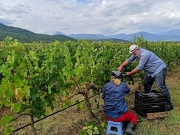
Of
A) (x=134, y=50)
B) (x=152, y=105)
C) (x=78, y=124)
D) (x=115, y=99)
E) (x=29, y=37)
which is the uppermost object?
(x=134, y=50)

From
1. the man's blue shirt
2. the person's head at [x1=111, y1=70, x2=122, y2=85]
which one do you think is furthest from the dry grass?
the person's head at [x1=111, y1=70, x2=122, y2=85]

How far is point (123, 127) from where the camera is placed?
5324mm

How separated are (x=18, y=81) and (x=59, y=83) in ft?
3.58

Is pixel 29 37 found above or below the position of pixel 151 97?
below

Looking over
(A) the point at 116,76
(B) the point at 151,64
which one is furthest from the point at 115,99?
(B) the point at 151,64

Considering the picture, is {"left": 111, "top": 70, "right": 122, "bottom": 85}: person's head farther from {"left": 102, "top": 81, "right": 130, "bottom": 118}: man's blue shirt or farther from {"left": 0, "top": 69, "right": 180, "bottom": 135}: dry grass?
{"left": 0, "top": 69, "right": 180, "bottom": 135}: dry grass

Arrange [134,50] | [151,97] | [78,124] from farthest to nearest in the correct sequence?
[134,50] → [151,97] → [78,124]

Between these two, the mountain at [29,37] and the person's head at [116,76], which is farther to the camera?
the mountain at [29,37]

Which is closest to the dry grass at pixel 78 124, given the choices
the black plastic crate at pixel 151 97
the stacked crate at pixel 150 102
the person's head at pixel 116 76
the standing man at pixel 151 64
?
the stacked crate at pixel 150 102

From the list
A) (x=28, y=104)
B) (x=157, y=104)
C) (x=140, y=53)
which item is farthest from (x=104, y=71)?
(x=28, y=104)

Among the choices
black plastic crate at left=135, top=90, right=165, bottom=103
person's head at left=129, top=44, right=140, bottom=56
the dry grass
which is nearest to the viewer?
the dry grass

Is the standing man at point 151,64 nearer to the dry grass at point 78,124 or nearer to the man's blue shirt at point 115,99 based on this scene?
the dry grass at point 78,124

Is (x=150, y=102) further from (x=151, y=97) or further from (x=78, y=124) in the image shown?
(x=78, y=124)

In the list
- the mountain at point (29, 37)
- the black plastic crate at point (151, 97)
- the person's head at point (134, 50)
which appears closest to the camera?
the black plastic crate at point (151, 97)
